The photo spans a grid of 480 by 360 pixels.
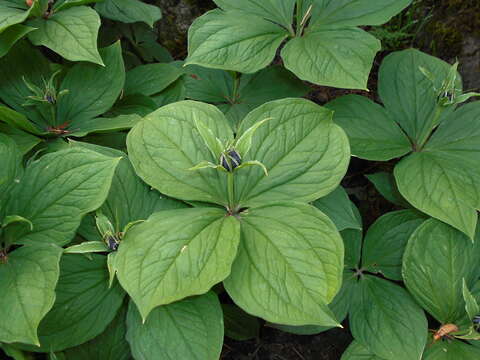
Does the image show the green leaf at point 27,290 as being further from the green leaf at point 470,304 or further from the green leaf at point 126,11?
the green leaf at point 470,304

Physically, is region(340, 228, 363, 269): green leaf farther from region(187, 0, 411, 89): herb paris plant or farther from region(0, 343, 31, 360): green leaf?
region(0, 343, 31, 360): green leaf

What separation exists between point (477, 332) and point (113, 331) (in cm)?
162

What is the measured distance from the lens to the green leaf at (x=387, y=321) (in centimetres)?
210

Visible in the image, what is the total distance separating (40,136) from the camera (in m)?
2.35

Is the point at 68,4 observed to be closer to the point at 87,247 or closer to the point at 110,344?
the point at 87,247

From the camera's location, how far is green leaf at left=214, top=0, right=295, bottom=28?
8.16ft

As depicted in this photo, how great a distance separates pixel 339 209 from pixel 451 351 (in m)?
0.82

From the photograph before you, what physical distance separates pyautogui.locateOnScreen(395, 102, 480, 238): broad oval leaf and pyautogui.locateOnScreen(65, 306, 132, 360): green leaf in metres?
1.45

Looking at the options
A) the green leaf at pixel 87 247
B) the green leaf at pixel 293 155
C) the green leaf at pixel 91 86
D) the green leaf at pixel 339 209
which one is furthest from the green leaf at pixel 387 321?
the green leaf at pixel 91 86

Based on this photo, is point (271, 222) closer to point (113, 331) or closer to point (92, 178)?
point (92, 178)

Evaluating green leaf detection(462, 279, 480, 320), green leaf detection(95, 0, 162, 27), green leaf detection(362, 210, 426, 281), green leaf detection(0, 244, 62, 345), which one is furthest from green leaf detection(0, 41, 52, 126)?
green leaf detection(462, 279, 480, 320)

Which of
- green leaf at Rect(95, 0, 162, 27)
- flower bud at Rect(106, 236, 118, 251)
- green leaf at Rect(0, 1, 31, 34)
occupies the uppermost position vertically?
green leaf at Rect(0, 1, 31, 34)

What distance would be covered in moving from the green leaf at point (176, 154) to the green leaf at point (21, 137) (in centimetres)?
61

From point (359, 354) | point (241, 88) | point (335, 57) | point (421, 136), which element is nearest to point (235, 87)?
point (241, 88)
